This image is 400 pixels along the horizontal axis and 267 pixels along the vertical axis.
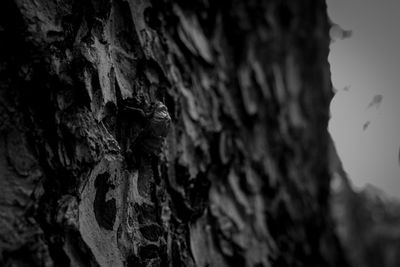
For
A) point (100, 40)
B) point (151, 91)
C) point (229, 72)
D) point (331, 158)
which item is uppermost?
point (100, 40)

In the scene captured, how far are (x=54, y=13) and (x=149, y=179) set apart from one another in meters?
0.69

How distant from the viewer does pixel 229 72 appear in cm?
61

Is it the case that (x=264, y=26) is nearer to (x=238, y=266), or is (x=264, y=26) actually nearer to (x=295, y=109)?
(x=295, y=109)

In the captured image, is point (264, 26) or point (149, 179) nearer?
point (264, 26)

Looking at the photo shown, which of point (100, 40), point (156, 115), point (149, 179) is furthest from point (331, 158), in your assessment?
point (100, 40)

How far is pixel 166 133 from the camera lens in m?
0.80

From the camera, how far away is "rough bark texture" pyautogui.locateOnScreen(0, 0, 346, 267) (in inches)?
21.7

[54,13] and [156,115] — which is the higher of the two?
[54,13]

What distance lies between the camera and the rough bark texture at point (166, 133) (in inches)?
21.7

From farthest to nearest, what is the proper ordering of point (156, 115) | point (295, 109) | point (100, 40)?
1. point (100, 40)
2. point (156, 115)
3. point (295, 109)

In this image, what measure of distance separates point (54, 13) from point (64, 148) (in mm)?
493

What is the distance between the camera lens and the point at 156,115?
1074mm

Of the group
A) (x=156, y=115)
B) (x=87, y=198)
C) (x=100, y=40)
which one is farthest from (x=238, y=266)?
(x=100, y=40)

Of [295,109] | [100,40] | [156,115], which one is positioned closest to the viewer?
[295,109]
